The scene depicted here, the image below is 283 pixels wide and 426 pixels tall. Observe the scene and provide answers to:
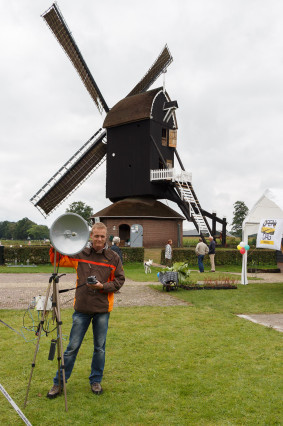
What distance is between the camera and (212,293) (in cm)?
1252

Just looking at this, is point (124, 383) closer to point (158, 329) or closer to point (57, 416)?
point (57, 416)

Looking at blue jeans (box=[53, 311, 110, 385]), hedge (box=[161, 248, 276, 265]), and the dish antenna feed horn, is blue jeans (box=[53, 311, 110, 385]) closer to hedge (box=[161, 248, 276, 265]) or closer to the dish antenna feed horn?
the dish antenna feed horn

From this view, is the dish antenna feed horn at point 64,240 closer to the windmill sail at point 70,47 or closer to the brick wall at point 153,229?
the brick wall at point 153,229

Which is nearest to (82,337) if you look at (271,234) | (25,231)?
(271,234)

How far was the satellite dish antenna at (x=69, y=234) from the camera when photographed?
416 centimetres

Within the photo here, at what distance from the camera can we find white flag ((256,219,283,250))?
502 inches

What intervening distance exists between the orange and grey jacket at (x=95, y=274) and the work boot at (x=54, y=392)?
1009 mm

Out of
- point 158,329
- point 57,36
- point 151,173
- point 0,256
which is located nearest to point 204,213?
Result: point 151,173

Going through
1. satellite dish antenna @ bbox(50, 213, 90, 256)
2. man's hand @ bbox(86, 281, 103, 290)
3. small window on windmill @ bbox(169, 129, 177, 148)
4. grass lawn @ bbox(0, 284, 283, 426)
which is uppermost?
small window on windmill @ bbox(169, 129, 177, 148)

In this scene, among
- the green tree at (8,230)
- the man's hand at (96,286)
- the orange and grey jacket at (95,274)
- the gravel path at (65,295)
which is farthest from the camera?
the green tree at (8,230)

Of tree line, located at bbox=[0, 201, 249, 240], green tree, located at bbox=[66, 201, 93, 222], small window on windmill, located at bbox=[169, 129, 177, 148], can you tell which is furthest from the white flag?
green tree, located at bbox=[66, 201, 93, 222]

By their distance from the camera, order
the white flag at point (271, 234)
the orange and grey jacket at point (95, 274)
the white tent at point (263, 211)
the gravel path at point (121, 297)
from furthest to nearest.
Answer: the white tent at point (263, 211), the white flag at point (271, 234), the gravel path at point (121, 297), the orange and grey jacket at point (95, 274)

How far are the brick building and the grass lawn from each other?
71.1 ft

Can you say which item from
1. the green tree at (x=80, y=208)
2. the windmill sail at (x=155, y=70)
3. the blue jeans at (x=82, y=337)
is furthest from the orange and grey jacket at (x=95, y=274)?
the green tree at (x=80, y=208)
